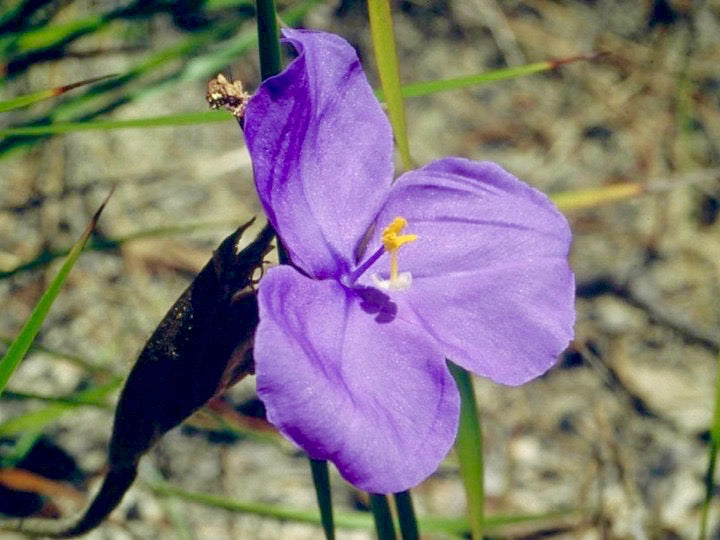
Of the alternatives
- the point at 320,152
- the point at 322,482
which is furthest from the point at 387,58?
the point at 322,482

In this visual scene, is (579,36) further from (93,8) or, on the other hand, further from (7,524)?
(7,524)

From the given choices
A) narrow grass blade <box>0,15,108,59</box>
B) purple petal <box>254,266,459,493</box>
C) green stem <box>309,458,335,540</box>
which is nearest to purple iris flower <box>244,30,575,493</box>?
purple petal <box>254,266,459,493</box>

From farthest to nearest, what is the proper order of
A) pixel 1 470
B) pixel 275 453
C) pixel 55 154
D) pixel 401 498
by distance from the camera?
pixel 55 154
pixel 275 453
pixel 1 470
pixel 401 498

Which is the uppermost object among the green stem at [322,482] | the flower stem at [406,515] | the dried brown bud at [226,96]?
the dried brown bud at [226,96]

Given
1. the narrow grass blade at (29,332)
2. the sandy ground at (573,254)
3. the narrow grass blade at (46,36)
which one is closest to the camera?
the narrow grass blade at (29,332)

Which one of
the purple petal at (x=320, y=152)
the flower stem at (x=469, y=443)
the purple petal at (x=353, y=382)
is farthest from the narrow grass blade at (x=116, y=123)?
the flower stem at (x=469, y=443)

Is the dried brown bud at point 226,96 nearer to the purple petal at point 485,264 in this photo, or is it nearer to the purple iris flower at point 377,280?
the purple iris flower at point 377,280

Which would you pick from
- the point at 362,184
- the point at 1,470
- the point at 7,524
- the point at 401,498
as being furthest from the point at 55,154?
the point at 401,498

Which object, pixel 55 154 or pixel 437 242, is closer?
pixel 437 242
